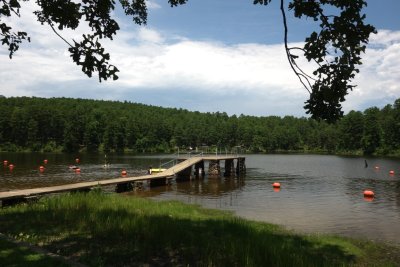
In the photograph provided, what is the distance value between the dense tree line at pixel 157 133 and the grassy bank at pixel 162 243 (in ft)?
281

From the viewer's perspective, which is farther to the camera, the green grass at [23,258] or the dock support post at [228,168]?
the dock support post at [228,168]

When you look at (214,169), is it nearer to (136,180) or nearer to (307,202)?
(136,180)

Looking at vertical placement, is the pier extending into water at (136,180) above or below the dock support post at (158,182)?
above

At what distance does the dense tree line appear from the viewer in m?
129

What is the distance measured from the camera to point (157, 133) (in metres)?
168

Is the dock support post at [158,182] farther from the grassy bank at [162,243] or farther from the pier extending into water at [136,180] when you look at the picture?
the grassy bank at [162,243]

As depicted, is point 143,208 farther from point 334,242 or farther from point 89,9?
point 89,9

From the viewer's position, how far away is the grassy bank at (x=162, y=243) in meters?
9.99

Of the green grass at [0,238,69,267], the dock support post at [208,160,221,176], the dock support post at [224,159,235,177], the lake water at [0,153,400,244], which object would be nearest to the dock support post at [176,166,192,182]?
the lake water at [0,153,400,244]

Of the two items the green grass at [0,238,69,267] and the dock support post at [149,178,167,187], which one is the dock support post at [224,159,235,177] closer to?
the dock support post at [149,178,167,187]

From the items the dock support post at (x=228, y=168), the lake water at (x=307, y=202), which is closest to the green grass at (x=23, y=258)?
the lake water at (x=307, y=202)

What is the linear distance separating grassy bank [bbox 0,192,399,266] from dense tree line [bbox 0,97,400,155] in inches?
3375

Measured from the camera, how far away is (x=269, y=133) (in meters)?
184

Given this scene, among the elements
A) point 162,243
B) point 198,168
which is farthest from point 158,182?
point 162,243
